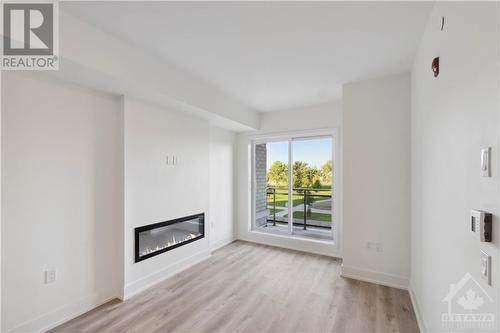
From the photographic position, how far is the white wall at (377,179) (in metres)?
2.93

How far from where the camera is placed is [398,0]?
169 cm

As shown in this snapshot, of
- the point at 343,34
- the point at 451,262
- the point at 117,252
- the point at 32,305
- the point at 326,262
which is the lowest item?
the point at 326,262

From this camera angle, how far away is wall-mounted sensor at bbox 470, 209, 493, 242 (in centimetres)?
89

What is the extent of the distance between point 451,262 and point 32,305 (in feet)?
10.8

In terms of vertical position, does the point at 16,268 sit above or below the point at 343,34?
below

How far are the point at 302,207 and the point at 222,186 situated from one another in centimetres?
174

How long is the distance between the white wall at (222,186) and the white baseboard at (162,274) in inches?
21.8

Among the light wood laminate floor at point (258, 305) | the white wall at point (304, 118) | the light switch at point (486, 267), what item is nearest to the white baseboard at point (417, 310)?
the light wood laminate floor at point (258, 305)

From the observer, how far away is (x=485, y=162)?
0.92m

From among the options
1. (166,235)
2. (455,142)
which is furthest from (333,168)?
(166,235)

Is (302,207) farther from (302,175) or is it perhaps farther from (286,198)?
(302,175)

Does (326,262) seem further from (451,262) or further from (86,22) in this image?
(86,22)

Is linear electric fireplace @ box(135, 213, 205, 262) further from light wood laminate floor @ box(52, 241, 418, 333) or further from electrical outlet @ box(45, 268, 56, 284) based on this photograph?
electrical outlet @ box(45, 268, 56, 284)

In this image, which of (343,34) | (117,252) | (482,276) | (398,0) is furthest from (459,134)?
(117,252)
